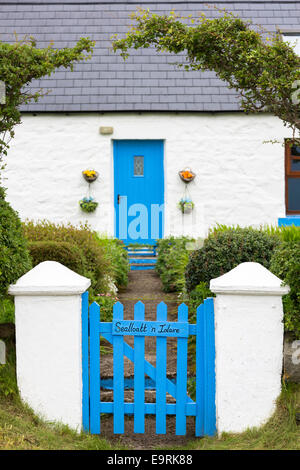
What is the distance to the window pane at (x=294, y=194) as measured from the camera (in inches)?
453

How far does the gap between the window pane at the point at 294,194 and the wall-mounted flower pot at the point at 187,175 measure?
7.26 ft

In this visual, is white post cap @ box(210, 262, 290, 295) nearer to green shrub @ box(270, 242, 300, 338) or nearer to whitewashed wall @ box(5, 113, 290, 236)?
green shrub @ box(270, 242, 300, 338)

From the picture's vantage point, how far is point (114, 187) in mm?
11062

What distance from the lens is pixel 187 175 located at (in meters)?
10.7

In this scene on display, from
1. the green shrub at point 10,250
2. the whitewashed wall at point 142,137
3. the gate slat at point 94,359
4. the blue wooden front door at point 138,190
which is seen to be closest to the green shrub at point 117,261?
the blue wooden front door at point 138,190

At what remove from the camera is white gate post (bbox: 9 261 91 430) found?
4.10 m

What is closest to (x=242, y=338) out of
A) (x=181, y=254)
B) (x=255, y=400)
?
(x=255, y=400)

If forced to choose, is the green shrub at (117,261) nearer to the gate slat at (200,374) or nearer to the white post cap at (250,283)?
the gate slat at (200,374)

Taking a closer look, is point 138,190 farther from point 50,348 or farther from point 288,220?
point 50,348

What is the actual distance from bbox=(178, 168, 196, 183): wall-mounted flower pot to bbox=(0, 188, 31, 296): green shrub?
6.58 m

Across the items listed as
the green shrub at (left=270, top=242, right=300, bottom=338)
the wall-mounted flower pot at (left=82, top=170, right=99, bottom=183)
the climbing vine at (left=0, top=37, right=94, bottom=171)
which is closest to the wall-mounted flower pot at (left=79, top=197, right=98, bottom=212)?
the wall-mounted flower pot at (left=82, top=170, right=99, bottom=183)

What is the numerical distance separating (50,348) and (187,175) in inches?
279

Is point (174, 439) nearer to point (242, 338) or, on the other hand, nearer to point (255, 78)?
point (242, 338)

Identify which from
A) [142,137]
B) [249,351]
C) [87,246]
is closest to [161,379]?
[249,351]
